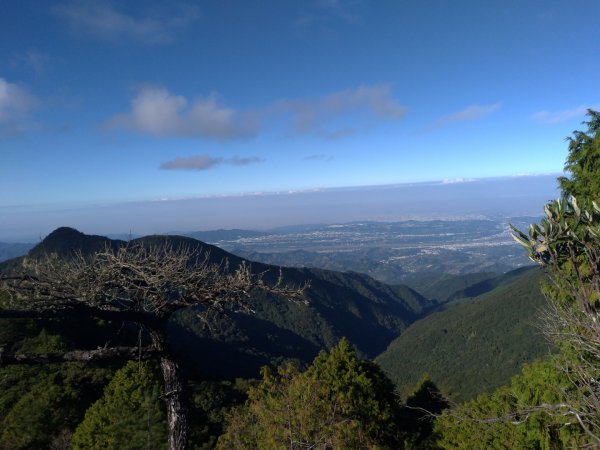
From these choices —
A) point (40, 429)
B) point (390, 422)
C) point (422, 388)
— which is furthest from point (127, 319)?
point (422, 388)

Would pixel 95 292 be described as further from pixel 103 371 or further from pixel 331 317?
pixel 331 317

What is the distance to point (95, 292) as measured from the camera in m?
4.99

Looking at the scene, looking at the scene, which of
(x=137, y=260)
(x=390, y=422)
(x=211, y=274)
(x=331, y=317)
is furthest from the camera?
(x=331, y=317)

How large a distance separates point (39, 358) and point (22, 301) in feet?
2.51

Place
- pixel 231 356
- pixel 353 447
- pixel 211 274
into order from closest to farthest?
pixel 211 274
pixel 353 447
pixel 231 356

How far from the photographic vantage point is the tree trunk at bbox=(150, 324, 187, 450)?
534 centimetres

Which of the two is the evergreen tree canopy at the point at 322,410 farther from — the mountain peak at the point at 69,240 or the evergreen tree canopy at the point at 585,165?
the mountain peak at the point at 69,240

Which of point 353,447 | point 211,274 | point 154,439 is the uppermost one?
point 211,274

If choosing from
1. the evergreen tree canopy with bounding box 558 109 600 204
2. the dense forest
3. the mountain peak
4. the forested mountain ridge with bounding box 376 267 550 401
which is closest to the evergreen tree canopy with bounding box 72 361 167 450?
the dense forest

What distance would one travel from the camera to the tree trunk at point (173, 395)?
5.34 meters

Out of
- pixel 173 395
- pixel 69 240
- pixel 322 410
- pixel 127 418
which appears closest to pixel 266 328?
pixel 69 240

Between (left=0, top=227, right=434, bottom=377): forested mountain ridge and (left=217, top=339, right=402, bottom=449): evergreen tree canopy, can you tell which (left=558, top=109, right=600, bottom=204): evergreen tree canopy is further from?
(left=0, top=227, right=434, bottom=377): forested mountain ridge

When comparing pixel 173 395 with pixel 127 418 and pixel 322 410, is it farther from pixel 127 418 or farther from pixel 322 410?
pixel 322 410

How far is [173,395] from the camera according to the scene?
5391mm
